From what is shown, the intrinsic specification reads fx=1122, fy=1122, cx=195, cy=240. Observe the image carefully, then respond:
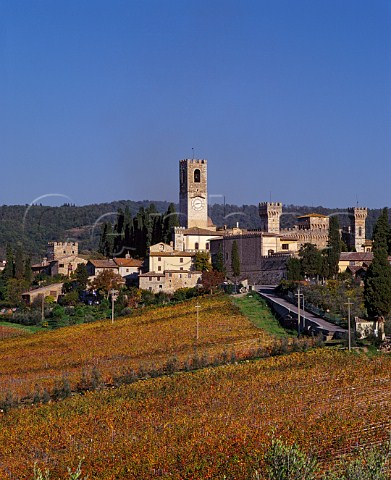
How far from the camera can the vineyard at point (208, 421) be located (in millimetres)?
25406

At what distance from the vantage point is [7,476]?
25.1m

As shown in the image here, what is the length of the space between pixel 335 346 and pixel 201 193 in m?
38.4

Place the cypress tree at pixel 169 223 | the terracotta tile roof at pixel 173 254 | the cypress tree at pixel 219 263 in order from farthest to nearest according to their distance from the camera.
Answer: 1. the cypress tree at pixel 169 223
2. the terracotta tile roof at pixel 173 254
3. the cypress tree at pixel 219 263

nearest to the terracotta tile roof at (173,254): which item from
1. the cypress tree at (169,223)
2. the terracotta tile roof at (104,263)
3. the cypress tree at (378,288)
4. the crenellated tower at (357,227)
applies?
the cypress tree at (169,223)

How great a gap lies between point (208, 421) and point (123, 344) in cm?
2050

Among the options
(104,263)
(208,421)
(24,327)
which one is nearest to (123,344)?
(24,327)

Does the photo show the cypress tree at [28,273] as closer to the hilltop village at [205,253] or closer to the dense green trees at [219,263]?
the hilltop village at [205,253]

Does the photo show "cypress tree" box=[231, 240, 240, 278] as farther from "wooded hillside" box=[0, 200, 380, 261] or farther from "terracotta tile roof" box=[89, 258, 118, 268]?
"wooded hillside" box=[0, 200, 380, 261]

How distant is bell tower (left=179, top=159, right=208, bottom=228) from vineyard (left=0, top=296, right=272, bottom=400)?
1908cm

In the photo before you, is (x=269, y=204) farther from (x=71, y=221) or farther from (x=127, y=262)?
(x=71, y=221)

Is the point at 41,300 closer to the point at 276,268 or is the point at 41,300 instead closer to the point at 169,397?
the point at 276,268

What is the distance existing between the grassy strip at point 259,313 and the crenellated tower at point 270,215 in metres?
15.9

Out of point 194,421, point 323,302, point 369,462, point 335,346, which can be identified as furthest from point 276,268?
point 369,462

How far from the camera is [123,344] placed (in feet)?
165
